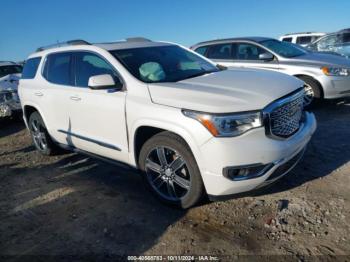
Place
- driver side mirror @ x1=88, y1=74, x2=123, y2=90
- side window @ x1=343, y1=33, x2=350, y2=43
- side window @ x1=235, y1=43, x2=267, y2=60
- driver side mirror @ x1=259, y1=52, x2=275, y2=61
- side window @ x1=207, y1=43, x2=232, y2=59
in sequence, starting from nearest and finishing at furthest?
driver side mirror @ x1=88, y1=74, x2=123, y2=90 → driver side mirror @ x1=259, y1=52, x2=275, y2=61 → side window @ x1=235, y1=43, x2=267, y2=60 → side window @ x1=207, y1=43, x2=232, y2=59 → side window @ x1=343, y1=33, x2=350, y2=43

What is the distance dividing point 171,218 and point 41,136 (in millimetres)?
3286

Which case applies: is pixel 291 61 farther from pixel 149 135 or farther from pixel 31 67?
pixel 31 67

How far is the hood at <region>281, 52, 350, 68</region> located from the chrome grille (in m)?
3.77

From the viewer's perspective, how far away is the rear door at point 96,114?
394cm

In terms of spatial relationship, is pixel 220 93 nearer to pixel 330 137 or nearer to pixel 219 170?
pixel 219 170

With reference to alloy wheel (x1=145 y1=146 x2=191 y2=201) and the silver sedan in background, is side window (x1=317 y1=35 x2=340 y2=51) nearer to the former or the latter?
the silver sedan in background

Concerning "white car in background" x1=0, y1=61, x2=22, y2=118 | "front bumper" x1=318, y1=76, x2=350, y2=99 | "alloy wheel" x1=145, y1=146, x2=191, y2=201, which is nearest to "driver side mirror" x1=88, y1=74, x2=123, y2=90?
"alloy wheel" x1=145, y1=146, x2=191, y2=201

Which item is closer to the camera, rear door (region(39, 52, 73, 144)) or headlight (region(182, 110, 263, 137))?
headlight (region(182, 110, 263, 137))

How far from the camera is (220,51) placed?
27.5ft

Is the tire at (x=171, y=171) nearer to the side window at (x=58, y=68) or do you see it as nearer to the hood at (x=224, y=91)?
the hood at (x=224, y=91)

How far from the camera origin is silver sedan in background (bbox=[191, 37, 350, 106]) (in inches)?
266

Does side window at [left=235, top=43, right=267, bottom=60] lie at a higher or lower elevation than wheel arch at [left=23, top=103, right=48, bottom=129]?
higher

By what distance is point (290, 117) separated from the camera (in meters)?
3.45

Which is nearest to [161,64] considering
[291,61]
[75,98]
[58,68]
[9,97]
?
[75,98]
